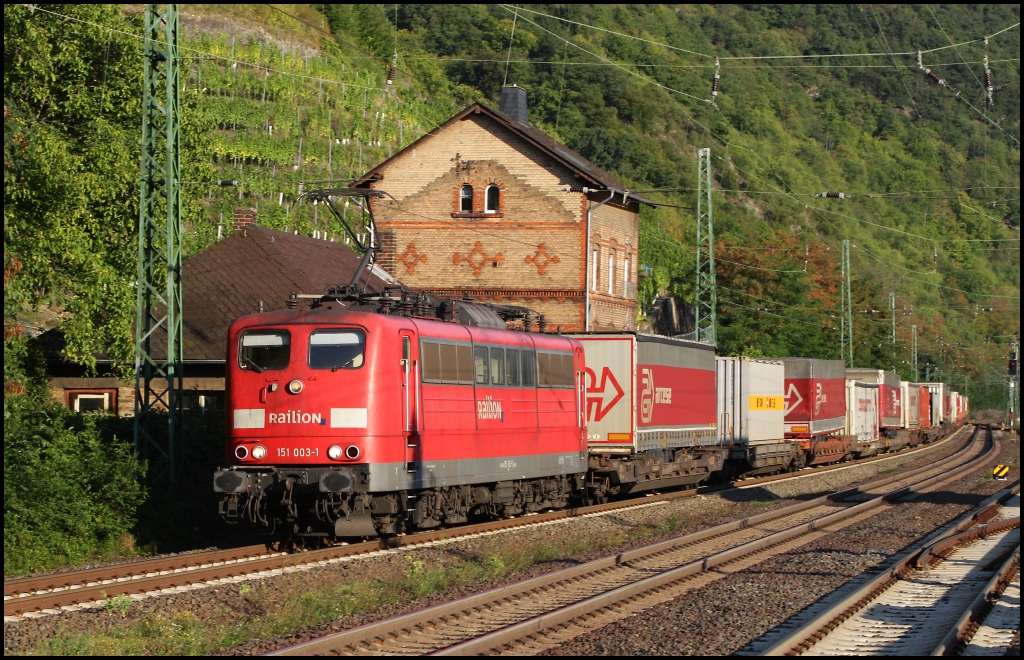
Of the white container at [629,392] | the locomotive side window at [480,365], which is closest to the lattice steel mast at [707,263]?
the white container at [629,392]

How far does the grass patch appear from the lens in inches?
440

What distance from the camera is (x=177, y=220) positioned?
20.9 m

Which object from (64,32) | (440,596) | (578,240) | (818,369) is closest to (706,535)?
(440,596)

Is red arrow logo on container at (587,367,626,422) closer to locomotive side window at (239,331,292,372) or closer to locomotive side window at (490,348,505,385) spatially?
locomotive side window at (490,348,505,385)

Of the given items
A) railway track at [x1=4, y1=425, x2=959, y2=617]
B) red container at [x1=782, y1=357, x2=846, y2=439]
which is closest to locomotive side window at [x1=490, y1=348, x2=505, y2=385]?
railway track at [x1=4, y1=425, x2=959, y2=617]

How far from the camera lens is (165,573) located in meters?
15.0

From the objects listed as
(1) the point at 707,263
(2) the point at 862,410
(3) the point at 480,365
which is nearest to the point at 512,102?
(1) the point at 707,263

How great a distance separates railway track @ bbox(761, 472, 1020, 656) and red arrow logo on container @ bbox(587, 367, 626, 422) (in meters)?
7.61

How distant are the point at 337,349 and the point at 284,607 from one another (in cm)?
451

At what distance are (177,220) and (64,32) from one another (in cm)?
346

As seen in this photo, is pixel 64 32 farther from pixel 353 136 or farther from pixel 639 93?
pixel 639 93

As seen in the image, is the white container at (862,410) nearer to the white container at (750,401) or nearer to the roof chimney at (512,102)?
the white container at (750,401)

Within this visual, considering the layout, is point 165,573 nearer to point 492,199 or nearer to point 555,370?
point 555,370

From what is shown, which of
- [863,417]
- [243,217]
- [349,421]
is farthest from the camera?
[863,417]
